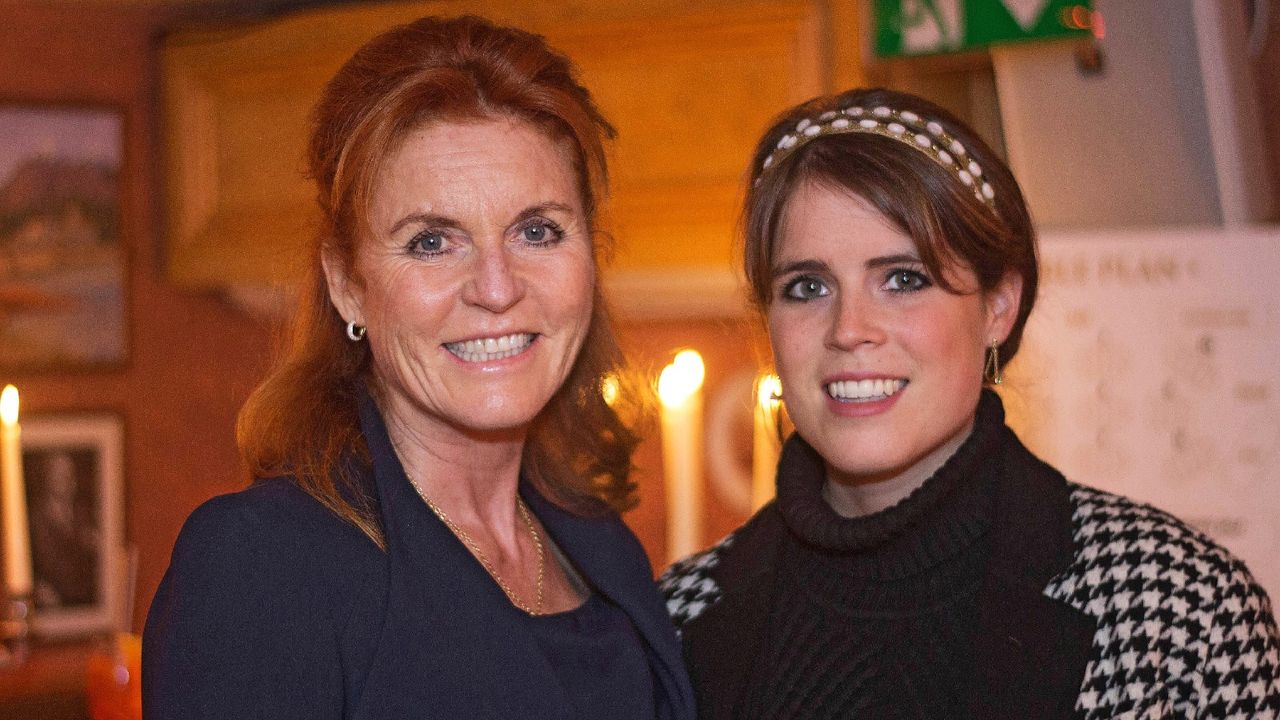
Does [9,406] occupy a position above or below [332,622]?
above

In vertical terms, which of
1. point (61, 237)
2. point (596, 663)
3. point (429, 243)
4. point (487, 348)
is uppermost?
point (61, 237)

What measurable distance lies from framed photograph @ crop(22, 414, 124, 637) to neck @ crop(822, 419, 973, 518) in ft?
6.46

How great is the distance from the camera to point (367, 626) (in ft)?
3.76

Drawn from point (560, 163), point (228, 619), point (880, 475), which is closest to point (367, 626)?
point (228, 619)

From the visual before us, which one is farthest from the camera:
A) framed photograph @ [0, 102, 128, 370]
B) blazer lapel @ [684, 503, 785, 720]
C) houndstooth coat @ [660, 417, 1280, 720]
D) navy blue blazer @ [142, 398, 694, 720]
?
framed photograph @ [0, 102, 128, 370]

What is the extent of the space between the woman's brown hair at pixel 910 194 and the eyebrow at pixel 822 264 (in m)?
0.02

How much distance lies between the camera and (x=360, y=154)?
1.24 metres

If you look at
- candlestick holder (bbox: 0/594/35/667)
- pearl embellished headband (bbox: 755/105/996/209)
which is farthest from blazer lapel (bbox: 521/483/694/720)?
candlestick holder (bbox: 0/594/35/667)

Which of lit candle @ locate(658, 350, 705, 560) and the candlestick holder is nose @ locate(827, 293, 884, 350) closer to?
lit candle @ locate(658, 350, 705, 560)

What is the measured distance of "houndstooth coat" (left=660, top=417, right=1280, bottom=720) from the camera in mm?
1222

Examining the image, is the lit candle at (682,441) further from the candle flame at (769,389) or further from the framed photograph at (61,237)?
the framed photograph at (61,237)

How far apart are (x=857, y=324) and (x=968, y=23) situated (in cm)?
78

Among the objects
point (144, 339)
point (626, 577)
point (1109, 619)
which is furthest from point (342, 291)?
point (144, 339)

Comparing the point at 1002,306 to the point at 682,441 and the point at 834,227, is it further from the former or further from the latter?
the point at 682,441
